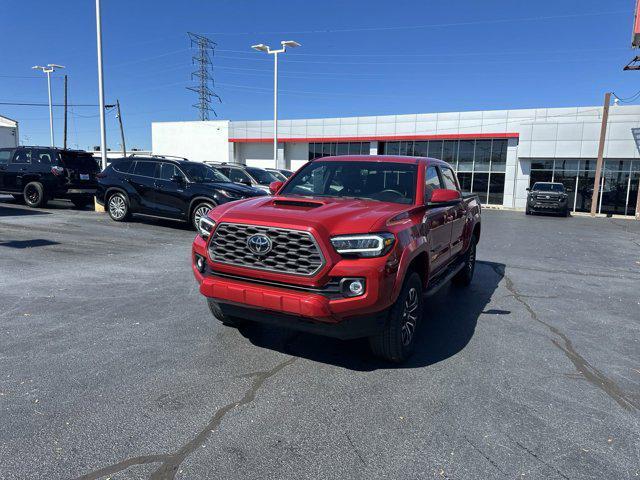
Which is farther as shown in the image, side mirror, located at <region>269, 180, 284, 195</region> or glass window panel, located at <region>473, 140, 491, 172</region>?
glass window panel, located at <region>473, 140, 491, 172</region>

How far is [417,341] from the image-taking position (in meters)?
4.67

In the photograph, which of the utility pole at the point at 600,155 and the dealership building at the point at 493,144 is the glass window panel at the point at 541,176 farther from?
the utility pole at the point at 600,155

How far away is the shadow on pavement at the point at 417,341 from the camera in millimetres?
4160

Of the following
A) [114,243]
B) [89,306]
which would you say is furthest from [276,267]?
[114,243]

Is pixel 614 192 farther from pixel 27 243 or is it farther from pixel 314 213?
pixel 27 243

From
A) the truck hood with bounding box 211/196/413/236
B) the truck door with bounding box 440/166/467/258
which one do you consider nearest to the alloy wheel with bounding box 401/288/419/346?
the truck hood with bounding box 211/196/413/236

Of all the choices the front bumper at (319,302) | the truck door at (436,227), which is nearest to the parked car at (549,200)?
the truck door at (436,227)

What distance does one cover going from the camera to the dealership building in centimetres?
2709

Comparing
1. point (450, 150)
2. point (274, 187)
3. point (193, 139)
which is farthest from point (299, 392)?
point (193, 139)

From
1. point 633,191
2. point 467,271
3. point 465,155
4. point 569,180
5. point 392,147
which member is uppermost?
point 392,147

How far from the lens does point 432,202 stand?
4723 millimetres

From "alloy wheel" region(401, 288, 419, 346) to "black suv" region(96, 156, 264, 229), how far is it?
7536mm

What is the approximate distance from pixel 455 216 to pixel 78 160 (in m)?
13.3

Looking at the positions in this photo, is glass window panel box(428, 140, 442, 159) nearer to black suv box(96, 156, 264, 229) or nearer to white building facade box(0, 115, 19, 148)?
black suv box(96, 156, 264, 229)
